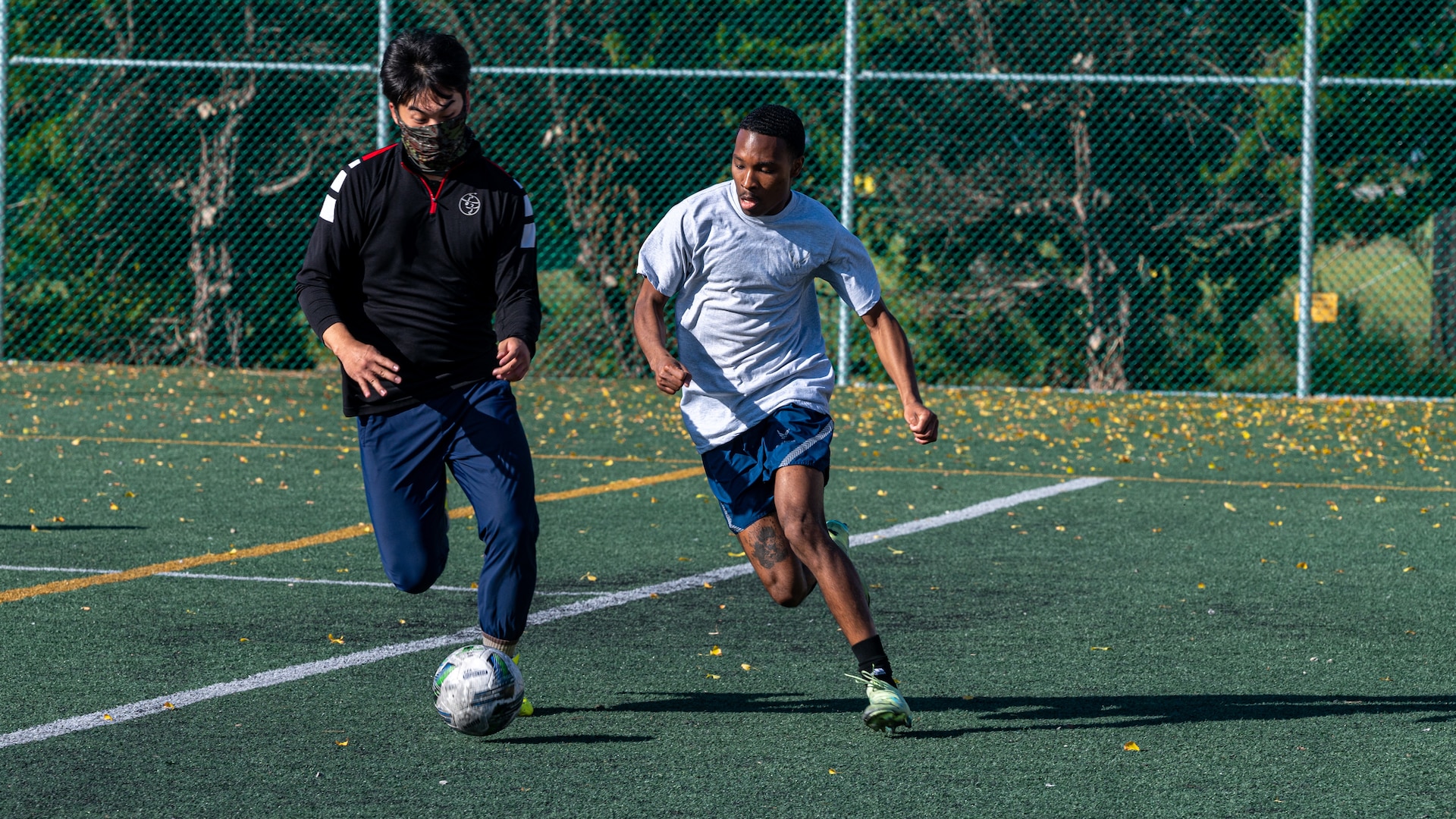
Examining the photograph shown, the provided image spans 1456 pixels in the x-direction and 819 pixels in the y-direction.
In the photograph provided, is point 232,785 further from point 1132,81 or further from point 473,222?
point 1132,81

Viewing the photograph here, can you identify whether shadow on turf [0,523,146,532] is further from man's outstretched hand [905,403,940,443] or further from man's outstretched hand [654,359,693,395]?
man's outstretched hand [905,403,940,443]

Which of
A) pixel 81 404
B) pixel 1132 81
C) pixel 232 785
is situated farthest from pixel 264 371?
pixel 232 785

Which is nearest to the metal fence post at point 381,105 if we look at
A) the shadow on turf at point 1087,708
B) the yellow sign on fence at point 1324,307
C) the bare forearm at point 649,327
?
the yellow sign on fence at point 1324,307

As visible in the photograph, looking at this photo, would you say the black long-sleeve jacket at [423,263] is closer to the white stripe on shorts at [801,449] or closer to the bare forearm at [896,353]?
the white stripe on shorts at [801,449]

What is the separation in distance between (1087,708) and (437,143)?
2.33 meters

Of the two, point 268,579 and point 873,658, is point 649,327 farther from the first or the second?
point 268,579

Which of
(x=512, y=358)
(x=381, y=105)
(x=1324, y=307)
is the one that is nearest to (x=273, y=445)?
(x=381, y=105)

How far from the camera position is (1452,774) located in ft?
14.5

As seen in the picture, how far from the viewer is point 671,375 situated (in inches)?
194

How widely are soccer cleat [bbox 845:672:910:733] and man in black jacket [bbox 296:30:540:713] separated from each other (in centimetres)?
94

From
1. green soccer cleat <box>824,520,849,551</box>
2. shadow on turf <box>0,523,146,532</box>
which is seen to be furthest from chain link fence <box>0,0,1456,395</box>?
green soccer cleat <box>824,520,849,551</box>

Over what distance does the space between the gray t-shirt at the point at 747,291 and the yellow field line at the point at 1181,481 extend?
5.67m

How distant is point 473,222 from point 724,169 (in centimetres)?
1229

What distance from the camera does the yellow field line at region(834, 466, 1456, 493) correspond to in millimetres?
10336
